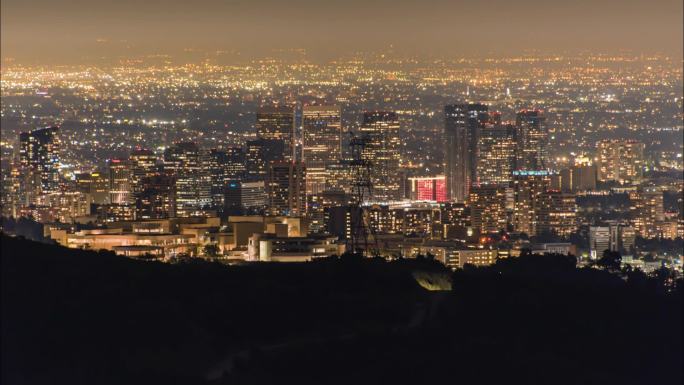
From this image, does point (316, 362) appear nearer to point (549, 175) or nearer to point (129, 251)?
point (129, 251)

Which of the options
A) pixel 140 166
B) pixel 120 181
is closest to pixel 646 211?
pixel 140 166

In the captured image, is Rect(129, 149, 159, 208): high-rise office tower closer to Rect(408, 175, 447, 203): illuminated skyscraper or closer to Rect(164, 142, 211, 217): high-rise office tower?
Rect(164, 142, 211, 217): high-rise office tower

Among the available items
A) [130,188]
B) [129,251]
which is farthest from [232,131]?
[129,251]

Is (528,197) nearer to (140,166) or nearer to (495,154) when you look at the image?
(495,154)

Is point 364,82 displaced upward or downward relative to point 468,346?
upward

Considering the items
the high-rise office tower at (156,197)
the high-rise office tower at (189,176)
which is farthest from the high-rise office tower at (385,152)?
the high-rise office tower at (156,197)

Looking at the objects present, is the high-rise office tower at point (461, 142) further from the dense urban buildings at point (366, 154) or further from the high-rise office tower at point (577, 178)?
the high-rise office tower at point (577, 178)
